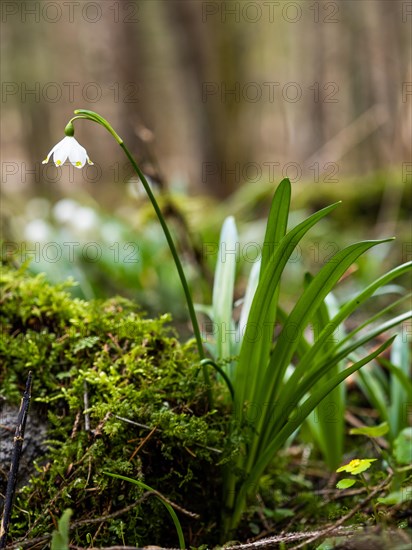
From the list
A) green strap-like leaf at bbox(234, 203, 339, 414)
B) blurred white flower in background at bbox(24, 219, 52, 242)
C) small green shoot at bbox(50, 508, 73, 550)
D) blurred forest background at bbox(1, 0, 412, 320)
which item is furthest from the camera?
blurred white flower in background at bbox(24, 219, 52, 242)

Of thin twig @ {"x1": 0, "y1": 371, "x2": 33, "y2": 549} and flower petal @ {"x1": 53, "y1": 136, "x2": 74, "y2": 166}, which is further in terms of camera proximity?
flower petal @ {"x1": 53, "y1": 136, "x2": 74, "y2": 166}

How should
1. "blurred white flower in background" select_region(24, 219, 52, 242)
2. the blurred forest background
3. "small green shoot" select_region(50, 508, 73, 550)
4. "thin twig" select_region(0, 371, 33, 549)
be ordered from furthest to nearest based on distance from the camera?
"blurred white flower in background" select_region(24, 219, 52, 242) < the blurred forest background < "thin twig" select_region(0, 371, 33, 549) < "small green shoot" select_region(50, 508, 73, 550)

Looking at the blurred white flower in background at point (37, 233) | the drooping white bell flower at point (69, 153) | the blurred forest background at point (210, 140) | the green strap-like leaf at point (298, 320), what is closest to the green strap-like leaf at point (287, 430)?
the green strap-like leaf at point (298, 320)

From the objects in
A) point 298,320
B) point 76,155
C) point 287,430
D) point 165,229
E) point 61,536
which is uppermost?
point 76,155

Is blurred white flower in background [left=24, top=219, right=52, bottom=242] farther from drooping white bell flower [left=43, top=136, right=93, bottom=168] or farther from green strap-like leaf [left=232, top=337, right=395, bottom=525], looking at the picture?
green strap-like leaf [left=232, top=337, right=395, bottom=525]

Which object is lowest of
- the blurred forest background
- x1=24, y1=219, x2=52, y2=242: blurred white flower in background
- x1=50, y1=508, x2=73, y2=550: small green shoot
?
x1=50, y1=508, x2=73, y2=550: small green shoot

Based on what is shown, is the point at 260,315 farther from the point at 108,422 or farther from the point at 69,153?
the point at 69,153

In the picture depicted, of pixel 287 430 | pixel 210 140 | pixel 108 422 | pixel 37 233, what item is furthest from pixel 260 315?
pixel 210 140

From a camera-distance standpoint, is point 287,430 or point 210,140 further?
point 210,140

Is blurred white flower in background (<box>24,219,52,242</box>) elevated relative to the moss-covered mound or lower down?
elevated

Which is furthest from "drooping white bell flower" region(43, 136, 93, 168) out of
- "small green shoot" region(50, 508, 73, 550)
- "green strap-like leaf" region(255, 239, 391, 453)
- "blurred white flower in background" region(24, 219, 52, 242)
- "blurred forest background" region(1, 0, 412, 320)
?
"blurred white flower in background" region(24, 219, 52, 242)
